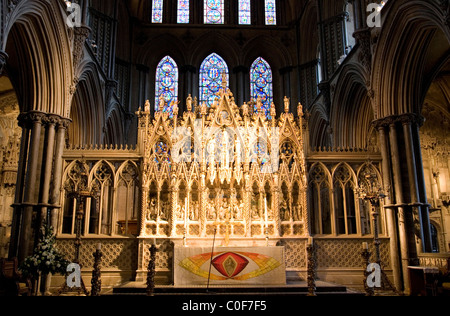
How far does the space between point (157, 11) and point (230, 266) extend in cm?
1758

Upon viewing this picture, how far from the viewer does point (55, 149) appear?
11.0 meters

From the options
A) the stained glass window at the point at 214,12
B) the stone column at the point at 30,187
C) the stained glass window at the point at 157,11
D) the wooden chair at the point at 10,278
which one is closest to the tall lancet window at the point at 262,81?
the stained glass window at the point at 214,12

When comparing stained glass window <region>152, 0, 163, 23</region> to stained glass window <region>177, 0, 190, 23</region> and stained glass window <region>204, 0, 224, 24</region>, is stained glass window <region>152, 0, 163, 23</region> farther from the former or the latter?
stained glass window <region>204, 0, 224, 24</region>

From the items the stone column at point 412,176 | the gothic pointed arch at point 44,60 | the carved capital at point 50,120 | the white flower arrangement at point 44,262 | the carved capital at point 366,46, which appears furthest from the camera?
the carved capital at point 366,46

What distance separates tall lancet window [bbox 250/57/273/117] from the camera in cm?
2173

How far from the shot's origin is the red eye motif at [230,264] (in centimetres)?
852

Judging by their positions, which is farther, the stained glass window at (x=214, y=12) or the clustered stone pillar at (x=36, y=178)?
the stained glass window at (x=214, y=12)

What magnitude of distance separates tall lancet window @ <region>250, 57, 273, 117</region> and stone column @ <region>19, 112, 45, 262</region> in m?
12.7

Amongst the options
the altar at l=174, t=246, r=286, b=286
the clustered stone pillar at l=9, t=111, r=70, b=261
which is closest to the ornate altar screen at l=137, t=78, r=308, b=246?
the altar at l=174, t=246, r=286, b=286

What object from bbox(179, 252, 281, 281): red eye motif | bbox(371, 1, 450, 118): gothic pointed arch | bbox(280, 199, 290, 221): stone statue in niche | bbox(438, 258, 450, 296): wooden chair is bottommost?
bbox(438, 258, 450, 296): wooden chair

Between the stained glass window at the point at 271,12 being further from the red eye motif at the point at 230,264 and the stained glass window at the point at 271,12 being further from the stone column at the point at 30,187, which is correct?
the red eye motif at the point at 230,264

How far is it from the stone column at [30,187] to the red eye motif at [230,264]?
4.71m

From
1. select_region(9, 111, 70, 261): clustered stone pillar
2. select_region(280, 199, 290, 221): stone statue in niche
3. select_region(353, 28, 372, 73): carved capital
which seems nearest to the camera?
select_region(9, 111, 70, 261): clustered stone pillar

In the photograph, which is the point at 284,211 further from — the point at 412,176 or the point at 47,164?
the point at 47,164
